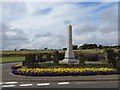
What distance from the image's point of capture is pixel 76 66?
23812mm

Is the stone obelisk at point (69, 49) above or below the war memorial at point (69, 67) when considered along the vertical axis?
above

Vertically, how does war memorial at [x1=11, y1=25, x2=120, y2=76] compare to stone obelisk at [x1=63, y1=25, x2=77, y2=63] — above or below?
below

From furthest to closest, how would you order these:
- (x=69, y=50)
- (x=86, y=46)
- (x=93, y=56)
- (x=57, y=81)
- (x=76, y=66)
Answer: (x=86, y=46)
(x=93, y=56)
(x=69, y=50)
(x=76, y=66)
(x=57, y=81)

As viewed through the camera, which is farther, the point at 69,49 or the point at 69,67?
the point at 69,49

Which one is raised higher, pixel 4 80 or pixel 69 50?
pixel 69 50

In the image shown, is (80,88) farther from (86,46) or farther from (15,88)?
(86,46)

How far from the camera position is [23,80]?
17.4 m

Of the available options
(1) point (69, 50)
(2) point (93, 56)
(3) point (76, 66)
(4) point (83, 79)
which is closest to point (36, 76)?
(4) point (83, 79)

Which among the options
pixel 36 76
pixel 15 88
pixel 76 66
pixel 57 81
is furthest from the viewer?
pixel 76 66

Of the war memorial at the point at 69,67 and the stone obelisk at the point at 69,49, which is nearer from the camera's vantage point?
the war memorial at the point at 69,67

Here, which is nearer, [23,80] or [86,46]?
[23,80]

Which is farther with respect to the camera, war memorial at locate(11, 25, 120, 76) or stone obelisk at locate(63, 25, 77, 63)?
stone obelisk at locate(63, 25, 77, 63)

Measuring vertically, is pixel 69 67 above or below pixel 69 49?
below

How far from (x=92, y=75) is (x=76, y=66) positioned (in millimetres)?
4433
